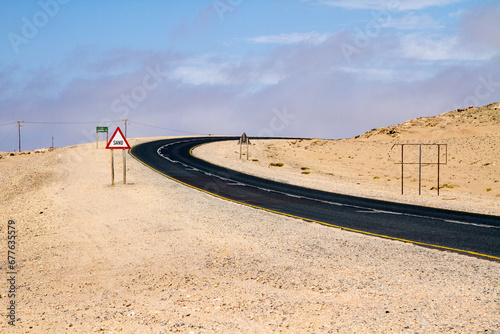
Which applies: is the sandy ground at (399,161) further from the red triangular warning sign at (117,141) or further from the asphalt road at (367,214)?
the red triangular warning sign at (117,141)

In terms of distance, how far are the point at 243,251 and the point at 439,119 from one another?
251 ft

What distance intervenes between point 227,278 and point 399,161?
5287cm

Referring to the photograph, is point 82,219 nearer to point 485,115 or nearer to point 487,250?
point 487,250

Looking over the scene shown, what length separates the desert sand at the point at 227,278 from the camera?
6625mm

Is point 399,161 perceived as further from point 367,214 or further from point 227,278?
point 227,278

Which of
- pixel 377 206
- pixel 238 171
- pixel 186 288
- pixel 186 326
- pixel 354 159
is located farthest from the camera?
pixel 354 159

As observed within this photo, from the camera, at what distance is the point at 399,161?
57.4 meters

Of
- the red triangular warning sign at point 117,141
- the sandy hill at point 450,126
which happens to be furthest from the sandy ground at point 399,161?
→ the red triangular warning sign at point 117,141

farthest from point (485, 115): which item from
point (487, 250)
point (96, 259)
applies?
point (96, 259)

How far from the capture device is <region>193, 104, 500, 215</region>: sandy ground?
2616 cm

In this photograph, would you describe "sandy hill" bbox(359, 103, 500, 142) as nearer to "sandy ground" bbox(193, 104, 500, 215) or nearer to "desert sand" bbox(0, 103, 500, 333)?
"sandy ground" bbox(193, 104, 500, 215)

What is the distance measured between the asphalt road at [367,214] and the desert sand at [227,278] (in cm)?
114

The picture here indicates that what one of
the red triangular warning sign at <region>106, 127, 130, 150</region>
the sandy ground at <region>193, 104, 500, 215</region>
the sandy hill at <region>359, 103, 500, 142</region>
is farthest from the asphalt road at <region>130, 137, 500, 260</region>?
the sandy hill at <region>359, 103, 500, 142</region>

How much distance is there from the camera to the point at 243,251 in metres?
11.0
